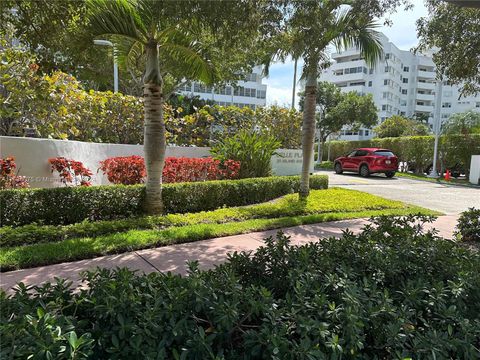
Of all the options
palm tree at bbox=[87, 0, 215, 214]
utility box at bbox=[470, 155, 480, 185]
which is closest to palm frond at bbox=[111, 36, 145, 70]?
palm tree at bbox=[87, 0, 215, 214]

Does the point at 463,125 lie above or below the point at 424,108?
below

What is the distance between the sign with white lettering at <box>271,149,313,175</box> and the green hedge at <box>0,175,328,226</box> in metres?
4.90

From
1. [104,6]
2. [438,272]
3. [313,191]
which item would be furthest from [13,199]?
[313,191]

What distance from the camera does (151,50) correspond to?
7.25m

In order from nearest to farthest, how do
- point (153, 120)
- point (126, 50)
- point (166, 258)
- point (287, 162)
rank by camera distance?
point (166, 258), point (153, 120), point (126, 50), point (287, 162)

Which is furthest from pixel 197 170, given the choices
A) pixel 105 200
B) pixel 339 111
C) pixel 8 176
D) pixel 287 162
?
pixel 339 111

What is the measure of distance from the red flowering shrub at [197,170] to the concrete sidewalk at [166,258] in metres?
3.88

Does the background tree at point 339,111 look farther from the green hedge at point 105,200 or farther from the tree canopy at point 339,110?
the green hedge at point 105,200

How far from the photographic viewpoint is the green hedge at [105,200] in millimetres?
6238

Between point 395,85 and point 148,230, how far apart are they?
79776mm

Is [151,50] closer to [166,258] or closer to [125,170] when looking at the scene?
[125,170]

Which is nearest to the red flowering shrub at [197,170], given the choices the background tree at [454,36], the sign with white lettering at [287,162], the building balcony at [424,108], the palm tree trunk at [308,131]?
the palm tree trunk at [308,131]

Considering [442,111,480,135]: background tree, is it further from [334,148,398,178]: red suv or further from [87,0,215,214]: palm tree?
[87,0,215,214]: palm tree

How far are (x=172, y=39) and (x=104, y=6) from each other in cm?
150
